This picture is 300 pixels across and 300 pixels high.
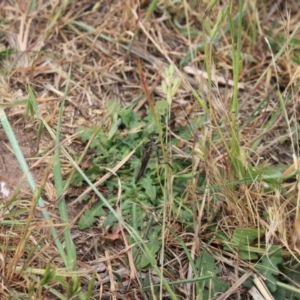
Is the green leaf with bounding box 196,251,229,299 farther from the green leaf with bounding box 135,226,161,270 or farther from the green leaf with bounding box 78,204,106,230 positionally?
the green leaf with bounding box 78,204,106,230

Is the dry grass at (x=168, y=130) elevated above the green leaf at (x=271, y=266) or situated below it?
above

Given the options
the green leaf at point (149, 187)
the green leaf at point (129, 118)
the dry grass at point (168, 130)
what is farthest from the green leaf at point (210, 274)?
the green leaf at point (129, 118)

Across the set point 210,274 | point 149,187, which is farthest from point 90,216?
point 210,274

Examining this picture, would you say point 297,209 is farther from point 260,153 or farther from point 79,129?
point 79,129

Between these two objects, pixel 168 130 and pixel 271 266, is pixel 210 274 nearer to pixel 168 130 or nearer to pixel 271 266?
pixel 271 266

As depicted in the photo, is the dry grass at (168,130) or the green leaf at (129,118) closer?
the dry grass at (168,130)

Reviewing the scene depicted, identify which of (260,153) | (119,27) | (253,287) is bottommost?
(253,287)

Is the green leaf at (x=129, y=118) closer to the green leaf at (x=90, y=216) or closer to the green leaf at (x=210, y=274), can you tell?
the green leaf at (x=90, y=216)

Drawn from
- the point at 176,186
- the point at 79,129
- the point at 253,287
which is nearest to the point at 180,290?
the point at 253,287
